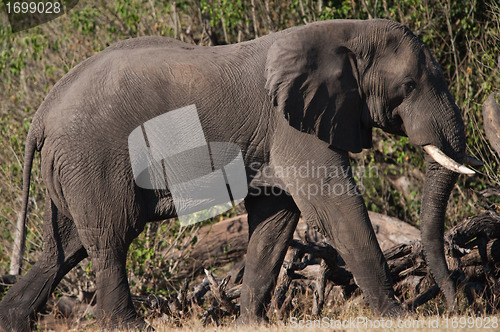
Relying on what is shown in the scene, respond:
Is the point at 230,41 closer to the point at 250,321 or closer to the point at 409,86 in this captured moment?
the point at 409,86

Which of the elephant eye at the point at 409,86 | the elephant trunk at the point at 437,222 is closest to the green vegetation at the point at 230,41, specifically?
the elephant trunk at the point at 437,222

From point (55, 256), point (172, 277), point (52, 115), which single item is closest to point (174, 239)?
point (172, 277)

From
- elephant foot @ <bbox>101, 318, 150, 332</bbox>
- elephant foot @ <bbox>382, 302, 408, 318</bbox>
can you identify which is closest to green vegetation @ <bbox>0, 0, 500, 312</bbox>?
elephant foot @ <bbox>101, 318, 150, 332</bbox>

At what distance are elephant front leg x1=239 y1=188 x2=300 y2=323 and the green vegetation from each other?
241 cm

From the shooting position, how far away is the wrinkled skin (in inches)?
212

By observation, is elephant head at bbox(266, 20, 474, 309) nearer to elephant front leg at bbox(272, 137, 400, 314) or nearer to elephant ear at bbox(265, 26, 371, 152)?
elephant ear at bbox(265, 26, 371, 152)

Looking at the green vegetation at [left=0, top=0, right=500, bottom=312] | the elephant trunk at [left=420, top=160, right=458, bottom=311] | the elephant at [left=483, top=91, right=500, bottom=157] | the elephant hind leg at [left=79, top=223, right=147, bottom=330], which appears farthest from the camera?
the green vegetation at [left=0, top=0, right=500, bottom=312]

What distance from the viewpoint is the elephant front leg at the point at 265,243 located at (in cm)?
601

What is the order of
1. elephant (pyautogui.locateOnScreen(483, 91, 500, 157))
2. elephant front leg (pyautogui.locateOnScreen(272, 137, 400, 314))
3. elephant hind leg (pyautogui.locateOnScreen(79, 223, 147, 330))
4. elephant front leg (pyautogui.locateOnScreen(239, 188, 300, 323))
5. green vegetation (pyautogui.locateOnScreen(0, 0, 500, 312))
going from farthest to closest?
green vegetation (pyautogui.locateOnScreen(0, 0, 500, 312))
elephant (pyautogui.locateOnScreen(483, 91, 500, 157))
elephant front leg (pyautogui.locateOnScreen(239, 188, 300, 323))
elephant hind leg (pyautogui.locateOnScreen(79, 223, 147, 330))
elephant front leg (pyautogui.locateOnScreen(272, 137, 400, 314))

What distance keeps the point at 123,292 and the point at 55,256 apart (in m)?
0.83

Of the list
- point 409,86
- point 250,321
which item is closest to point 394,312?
point 250,321

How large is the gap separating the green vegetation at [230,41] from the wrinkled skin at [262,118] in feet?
9.21

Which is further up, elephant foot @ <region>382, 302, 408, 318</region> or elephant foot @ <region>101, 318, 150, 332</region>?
elephant foot @ <region>101, 318, 150, 332</region>

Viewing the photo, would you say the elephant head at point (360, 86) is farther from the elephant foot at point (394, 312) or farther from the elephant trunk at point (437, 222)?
the elephant foot at point (394, 312)
